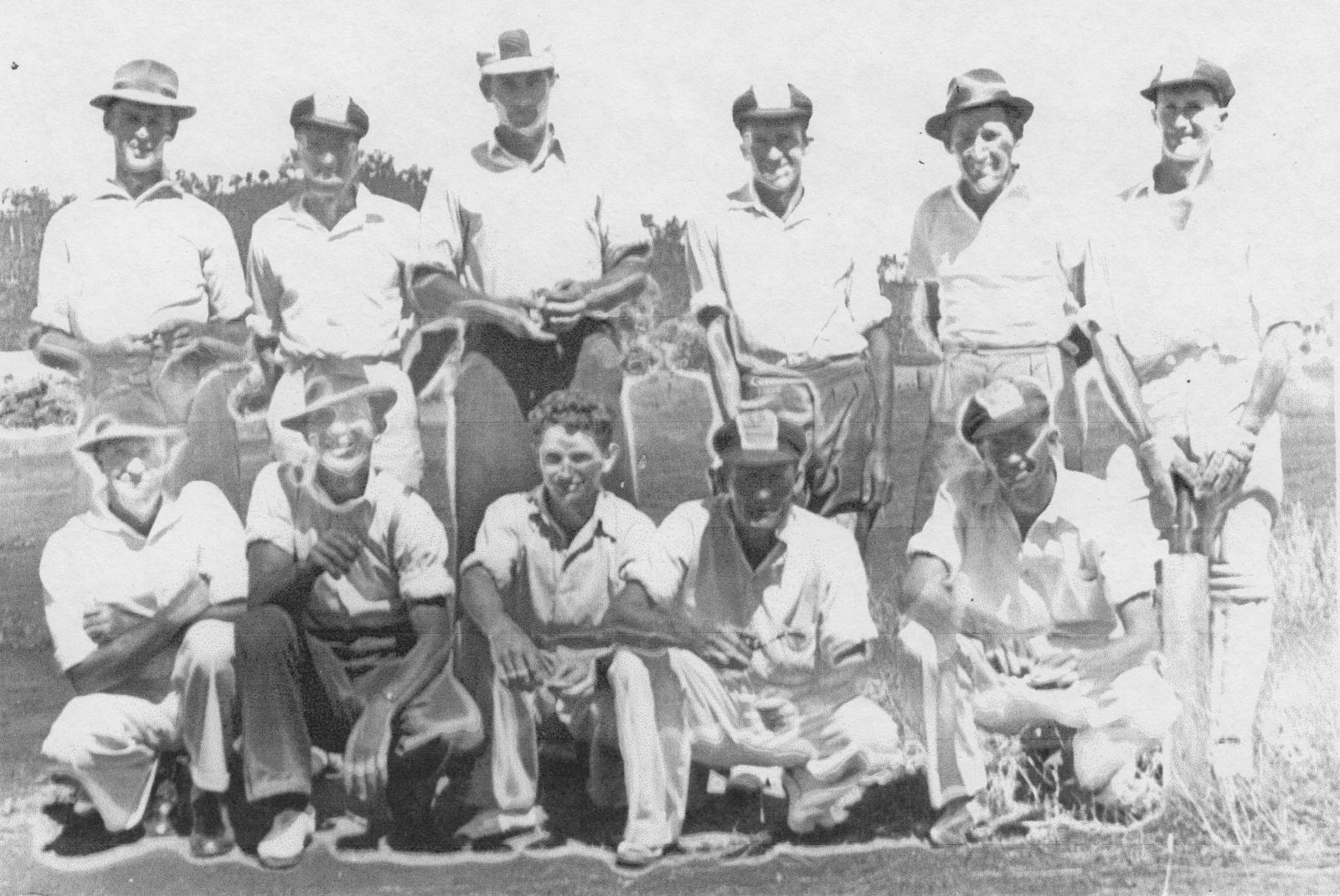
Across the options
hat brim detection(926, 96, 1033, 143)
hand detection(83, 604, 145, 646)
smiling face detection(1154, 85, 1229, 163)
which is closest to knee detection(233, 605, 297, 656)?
hand detection(83, 604, 145, 646)

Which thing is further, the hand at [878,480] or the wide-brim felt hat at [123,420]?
the hand at [878,480]

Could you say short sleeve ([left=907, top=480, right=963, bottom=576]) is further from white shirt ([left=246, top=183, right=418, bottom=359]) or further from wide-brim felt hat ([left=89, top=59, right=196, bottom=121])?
wide-brim felt hat ([left=89, top=59, right=196, bottom=121])

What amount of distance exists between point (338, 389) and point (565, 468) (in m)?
0.93

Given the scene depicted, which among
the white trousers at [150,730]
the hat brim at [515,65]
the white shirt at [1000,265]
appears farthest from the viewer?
the white shirt at [1000,265]

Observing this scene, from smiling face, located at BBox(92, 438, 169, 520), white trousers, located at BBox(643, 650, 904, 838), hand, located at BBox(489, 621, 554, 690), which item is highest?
smiling face, located at BBox(92, 438, 169, 520)

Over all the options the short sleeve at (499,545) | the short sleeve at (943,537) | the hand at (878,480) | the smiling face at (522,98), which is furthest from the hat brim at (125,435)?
the short sleeve at (943,537)

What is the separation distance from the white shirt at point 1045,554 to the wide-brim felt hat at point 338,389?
7.09ft

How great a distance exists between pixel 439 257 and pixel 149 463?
1374mm

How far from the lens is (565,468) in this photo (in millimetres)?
6562

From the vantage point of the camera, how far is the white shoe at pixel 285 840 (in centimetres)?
646

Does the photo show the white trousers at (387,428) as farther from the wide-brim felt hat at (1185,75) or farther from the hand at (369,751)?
the wide-brim felt hat at (1185,75)

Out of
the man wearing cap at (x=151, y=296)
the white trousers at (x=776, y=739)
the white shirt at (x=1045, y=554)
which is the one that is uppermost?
the man wearing cap at (x=151, y=296)

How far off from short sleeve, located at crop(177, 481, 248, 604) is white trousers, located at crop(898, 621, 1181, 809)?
2587mm

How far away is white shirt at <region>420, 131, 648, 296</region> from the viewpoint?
6602 millimetres
